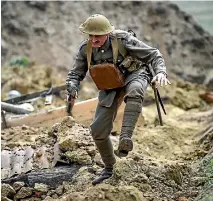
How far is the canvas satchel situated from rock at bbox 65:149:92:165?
4.04 ft

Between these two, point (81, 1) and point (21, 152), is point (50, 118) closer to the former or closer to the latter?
point (21, 152)

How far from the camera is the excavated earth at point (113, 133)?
5719 millimetres

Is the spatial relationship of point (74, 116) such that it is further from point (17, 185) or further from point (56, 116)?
point (17, 185)

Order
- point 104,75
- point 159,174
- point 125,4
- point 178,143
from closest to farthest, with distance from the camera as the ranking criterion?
point 104,75
point 159,174
point 178,143
point 125,4

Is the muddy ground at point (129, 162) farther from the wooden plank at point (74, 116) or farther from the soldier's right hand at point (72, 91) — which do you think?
the soldier's right hand at point (72, 91)

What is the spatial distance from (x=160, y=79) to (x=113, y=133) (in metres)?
3.16

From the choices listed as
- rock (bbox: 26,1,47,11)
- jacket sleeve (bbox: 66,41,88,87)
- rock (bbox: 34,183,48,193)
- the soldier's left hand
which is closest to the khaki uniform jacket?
jacket sleeve (bbox: 66,41,88,87)

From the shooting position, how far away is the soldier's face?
531 centimetres

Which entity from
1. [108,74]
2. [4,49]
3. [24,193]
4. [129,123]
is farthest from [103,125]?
[4,49]

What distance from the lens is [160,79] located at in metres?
5.01

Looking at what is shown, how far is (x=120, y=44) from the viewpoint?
5414 mm

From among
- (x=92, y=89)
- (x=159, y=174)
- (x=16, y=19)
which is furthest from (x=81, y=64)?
(x=16, y=19)

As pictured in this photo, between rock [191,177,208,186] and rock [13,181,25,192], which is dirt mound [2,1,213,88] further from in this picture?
rock [191,177,208,186]

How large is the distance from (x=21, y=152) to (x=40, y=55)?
7820 mm
